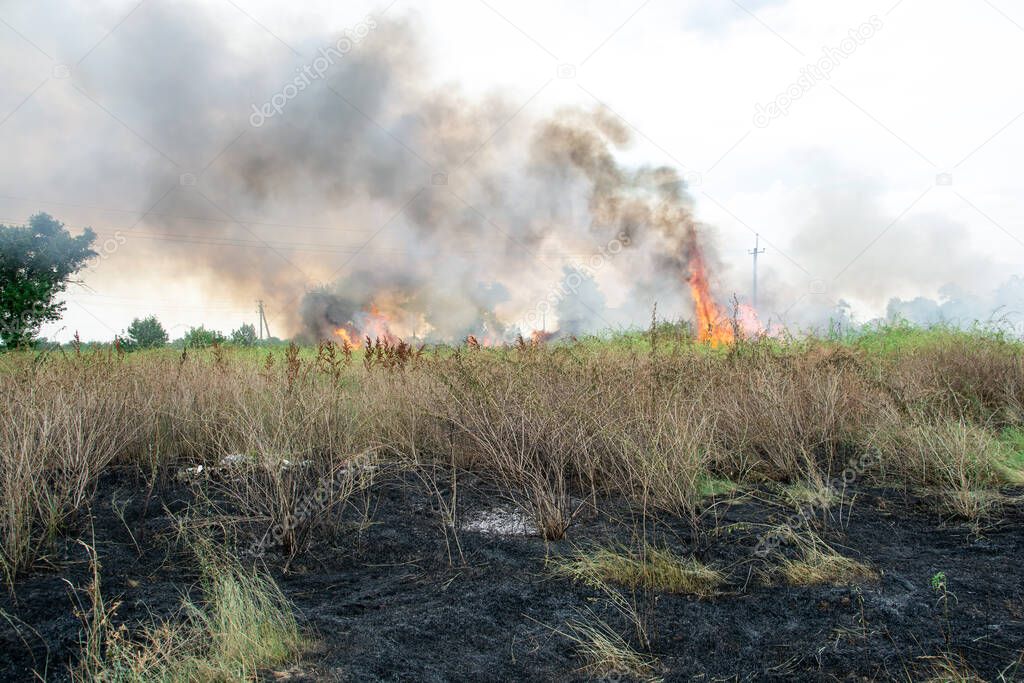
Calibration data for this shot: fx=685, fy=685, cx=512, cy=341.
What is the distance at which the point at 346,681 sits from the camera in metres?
2.70

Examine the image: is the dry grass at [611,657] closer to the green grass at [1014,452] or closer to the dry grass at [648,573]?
the dry grass at [648,573]

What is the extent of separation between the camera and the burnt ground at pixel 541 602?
9.50ft

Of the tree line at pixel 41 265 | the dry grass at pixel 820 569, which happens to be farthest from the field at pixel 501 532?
the tree line at pixel 41 265

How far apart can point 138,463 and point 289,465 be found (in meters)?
1.85

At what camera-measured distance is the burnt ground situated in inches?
114

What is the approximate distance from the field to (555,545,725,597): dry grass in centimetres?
2

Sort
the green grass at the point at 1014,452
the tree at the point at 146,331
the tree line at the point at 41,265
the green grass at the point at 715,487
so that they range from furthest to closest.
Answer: the tree at the point at 146,331
the tree line at the point at 41,265
the green grass at the point at 1014,452
the green grass at the point at 715,487

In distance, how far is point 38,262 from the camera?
24594 millimetres

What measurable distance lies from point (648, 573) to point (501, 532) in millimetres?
1152

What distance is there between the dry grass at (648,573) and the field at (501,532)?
15 millimetres

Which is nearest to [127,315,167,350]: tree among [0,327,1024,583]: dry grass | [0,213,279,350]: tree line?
[0,213,279,350]: tree line

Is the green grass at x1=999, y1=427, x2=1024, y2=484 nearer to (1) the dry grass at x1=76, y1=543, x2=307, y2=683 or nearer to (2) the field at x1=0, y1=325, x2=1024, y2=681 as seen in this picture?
(2) the field at x1=0, y1=325, x2=1024, y2=681

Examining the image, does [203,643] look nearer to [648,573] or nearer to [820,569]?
[648,573]

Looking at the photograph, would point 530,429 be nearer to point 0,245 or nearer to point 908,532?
point 908,532
